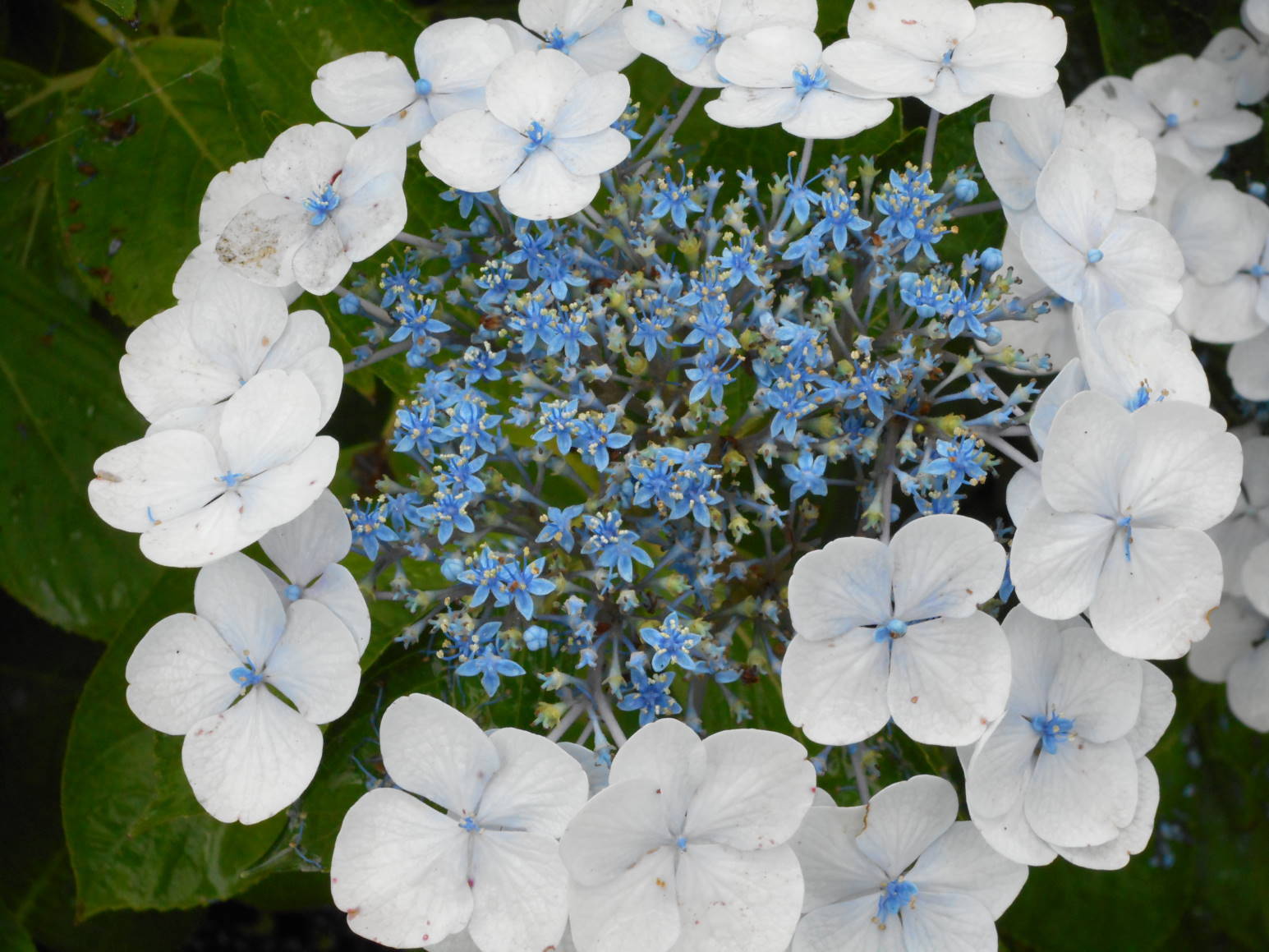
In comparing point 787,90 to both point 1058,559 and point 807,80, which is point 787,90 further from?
point 1058,559

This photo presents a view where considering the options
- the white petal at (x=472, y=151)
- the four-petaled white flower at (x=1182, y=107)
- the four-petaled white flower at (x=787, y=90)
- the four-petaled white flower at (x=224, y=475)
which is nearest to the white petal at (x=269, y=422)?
the four-petaled white flower at (x=224, y=475)

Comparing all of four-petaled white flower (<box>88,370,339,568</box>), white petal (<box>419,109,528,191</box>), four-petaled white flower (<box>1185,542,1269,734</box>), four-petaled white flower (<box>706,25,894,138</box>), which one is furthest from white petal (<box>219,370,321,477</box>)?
four-petaled white flower (<box>1185,542,1269,734</box>)

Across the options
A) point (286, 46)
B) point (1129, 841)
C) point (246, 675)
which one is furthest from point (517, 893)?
point (286, 46)

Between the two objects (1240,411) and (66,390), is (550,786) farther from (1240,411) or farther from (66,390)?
(1240,411)

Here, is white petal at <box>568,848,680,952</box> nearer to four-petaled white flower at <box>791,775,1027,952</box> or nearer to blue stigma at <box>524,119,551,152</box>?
four-petaled white flower at <box>791,775,1027,952</box>

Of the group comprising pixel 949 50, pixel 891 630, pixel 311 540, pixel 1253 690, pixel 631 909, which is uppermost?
pixel 949 50

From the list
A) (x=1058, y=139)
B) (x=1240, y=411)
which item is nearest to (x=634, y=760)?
(x=1058, y=139)
